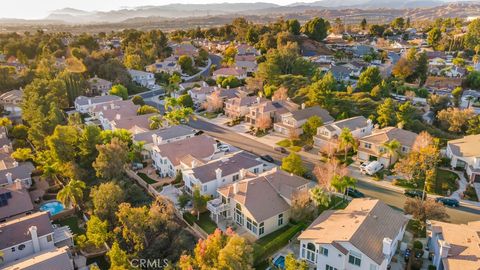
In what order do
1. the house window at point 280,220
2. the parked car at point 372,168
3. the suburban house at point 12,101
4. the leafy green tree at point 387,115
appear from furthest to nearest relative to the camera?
the suburban house at point 12,101 → the leafy green tree at point 387,115 → the parked car at point 372,168 → the house window at point 280,220

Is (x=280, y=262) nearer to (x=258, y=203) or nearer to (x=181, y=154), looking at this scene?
(x=258, y=203)

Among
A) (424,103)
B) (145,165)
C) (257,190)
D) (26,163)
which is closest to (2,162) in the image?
(26,163)

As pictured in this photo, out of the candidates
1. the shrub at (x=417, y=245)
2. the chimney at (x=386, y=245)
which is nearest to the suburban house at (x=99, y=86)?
the shrub at (x=417, y=245)

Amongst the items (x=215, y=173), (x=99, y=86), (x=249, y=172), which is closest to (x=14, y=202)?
(x=215, y=173)

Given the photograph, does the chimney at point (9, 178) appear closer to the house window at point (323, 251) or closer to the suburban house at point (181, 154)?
the suburban house at point (181, 154)

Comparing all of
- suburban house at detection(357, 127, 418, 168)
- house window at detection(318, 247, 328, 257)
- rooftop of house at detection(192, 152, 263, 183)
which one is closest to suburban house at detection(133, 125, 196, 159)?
rooftop of house at detection(192, 152, 263, 183)

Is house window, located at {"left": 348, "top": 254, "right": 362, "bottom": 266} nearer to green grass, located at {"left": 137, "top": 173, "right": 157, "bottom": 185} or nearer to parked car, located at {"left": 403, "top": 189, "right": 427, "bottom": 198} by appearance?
parked car, located at {"left": 403, "top": 189, "right": 427, "bottom": 198}
